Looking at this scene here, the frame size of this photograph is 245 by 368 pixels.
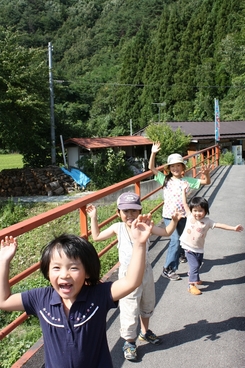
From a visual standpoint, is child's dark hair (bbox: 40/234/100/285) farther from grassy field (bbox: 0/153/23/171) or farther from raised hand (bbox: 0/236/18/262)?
grassy field (bbox: 0/153/23/171)

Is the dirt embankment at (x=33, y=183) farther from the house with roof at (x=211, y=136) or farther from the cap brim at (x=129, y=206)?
the cap brim at (x=129, y=206)

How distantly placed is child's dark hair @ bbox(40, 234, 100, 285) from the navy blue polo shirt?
0.10 meters

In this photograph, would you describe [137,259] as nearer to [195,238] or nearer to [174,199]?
[195,238]

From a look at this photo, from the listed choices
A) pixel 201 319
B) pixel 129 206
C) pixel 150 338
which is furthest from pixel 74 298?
pixel 201 319

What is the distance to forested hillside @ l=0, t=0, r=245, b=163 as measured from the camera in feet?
64.5

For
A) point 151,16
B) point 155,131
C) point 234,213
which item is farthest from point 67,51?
point 234,213

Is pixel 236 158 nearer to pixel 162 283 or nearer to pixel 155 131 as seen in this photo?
pixel 155 131

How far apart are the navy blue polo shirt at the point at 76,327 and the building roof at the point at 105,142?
20239mm

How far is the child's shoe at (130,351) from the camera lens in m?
2.62

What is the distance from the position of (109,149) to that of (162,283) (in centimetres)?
1899

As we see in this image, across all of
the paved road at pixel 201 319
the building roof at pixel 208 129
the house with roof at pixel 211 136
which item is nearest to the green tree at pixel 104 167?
the house with roof at pixel 211 136

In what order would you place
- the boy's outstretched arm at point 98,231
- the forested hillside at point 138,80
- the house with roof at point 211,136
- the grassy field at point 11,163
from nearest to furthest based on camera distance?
1. the boy's outstretched arm at point 98,231
2. the forested hillside at point 138,80
3. the house with roof at point 211,136
4. the grassy field at point 11,163

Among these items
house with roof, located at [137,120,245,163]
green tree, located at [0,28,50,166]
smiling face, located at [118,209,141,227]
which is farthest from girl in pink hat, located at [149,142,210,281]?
house with roof, located at [137,120,245,163]

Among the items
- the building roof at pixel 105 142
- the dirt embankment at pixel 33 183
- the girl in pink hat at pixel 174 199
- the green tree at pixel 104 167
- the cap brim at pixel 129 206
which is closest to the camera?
the cap brim at pixel 129 206
